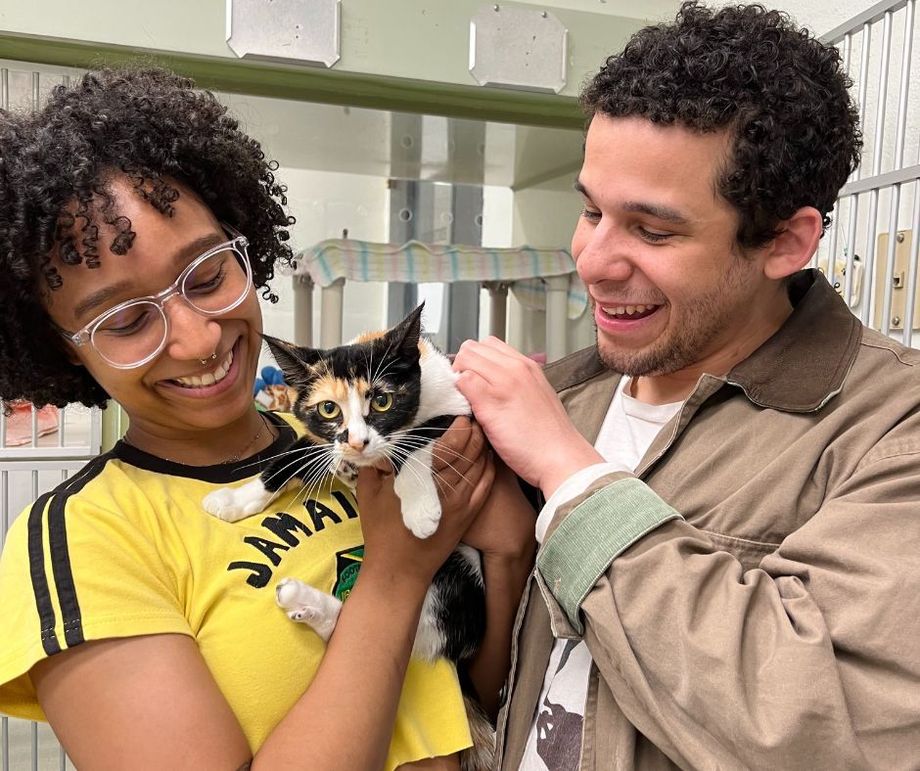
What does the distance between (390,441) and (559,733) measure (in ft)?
1.35

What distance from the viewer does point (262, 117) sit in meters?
1.75

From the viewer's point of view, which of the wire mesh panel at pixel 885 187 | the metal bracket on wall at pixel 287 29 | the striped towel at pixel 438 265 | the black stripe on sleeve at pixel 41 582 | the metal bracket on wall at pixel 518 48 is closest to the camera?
Answer: the black stripe on sleeve at pixel 41 582

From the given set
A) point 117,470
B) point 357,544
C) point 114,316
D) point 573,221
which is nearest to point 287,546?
point 357,544

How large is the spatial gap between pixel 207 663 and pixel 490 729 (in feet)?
1.37

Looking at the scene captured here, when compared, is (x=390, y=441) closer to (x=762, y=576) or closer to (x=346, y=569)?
(x=346, y=569)

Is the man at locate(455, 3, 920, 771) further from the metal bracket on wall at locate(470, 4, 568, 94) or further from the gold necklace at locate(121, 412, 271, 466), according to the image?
the metal bracket on wall at locate(470, 4, 568, 94)

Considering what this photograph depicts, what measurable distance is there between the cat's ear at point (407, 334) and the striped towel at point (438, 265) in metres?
0.86

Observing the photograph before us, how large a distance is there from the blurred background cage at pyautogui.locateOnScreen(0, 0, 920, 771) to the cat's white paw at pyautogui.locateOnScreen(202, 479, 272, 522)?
59 centimetres

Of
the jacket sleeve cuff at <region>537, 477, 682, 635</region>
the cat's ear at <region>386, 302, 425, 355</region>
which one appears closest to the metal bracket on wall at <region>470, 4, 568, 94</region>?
the cat's ear at <region>386, 302, 425, 355</region>

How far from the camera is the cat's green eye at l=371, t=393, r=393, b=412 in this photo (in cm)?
102

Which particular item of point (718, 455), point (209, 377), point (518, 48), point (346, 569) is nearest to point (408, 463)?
point (346, 569)

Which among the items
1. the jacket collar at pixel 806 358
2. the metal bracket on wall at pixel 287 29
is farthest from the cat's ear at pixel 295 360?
the metal bracket on wall at pixel 287 29

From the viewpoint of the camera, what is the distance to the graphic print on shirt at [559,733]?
83 cm

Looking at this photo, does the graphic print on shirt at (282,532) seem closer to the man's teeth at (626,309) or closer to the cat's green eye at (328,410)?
the cat's green eye at (328,410)
